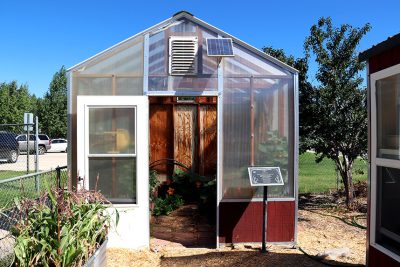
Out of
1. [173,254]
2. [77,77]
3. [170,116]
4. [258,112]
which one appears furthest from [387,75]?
[170,116]

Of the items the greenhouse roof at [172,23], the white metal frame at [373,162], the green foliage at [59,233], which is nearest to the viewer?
the green foliage at [59,233]

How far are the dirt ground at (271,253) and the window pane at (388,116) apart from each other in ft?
6.32

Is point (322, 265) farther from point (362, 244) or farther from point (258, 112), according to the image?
point (258, 112)

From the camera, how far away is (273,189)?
604 centimetres

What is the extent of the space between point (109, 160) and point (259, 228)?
7.88 feet

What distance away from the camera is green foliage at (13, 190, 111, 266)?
11.2 ft

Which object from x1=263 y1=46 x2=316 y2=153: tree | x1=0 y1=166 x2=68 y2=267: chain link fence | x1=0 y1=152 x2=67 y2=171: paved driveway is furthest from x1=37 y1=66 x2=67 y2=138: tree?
x1=263 y1=46 x2=316 y2=153: tree

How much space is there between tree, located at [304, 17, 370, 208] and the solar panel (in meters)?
3.16

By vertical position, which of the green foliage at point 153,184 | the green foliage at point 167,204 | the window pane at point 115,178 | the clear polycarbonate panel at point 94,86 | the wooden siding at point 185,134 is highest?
the clear polycarbonate panel at point 94,86

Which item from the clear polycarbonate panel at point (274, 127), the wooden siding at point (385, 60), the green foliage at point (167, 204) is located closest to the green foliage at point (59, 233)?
the clear polycarbonate panel at point (274, 127)

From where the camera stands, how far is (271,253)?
18.7 feet

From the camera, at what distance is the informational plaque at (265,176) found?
5.58 meters

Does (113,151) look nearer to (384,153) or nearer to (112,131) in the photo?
(112,131)

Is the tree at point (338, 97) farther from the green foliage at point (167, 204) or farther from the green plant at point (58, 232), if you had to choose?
the green plant at point (58, 232)
